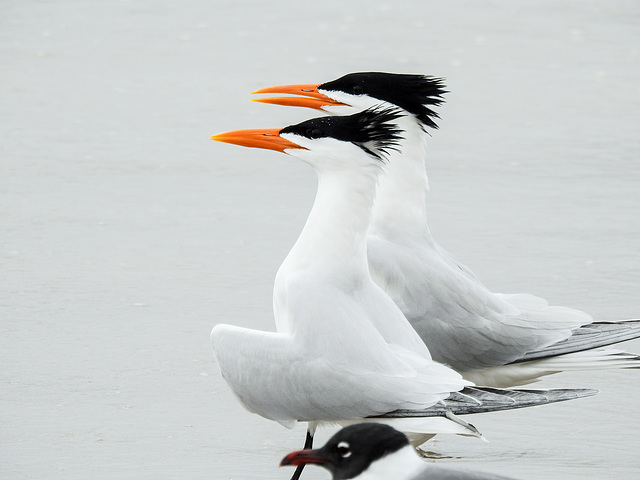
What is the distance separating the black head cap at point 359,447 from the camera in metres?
3.01

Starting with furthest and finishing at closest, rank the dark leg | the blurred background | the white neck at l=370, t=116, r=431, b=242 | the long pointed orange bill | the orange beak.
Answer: the orange beak
the white neck at l=370, t=116, r=431, b=242
the blurred background
the long pointed orange bill
the dark leg

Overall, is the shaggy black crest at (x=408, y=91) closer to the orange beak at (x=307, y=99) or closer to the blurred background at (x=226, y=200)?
→ the orange beak at (x=307, y=99)

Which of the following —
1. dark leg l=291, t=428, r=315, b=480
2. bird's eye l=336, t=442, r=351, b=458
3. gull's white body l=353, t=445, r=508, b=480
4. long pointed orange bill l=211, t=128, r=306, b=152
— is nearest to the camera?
gull's white body l=353, t=445, r=508, b=480

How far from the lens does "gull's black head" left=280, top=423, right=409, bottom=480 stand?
3012 millimetres

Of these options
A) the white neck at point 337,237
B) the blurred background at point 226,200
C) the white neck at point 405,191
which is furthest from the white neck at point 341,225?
the blurred background at point 226,200

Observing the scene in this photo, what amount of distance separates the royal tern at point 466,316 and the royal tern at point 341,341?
1.26ft

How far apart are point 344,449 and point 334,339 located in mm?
727

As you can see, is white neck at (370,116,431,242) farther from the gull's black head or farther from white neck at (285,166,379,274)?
the gull's black head

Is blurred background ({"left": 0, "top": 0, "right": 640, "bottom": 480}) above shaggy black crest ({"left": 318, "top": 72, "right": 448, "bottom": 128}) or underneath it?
underneath

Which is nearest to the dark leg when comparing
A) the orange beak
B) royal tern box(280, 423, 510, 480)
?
royal tern box(280, 423, 510, 480)

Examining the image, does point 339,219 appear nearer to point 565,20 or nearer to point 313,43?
point 313,43

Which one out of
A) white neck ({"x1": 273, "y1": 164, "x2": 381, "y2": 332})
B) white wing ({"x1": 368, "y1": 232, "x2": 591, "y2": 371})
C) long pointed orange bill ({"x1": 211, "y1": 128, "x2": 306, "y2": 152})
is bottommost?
white wing ({"x1": 368, "y1": 232, "x2": 591, "y2": 371})

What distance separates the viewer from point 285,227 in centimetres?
634

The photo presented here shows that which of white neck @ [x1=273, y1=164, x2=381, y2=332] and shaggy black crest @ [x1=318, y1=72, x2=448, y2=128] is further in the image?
shaggy black crest @ [x1=318, y1=72, x2=448, y2=128]
